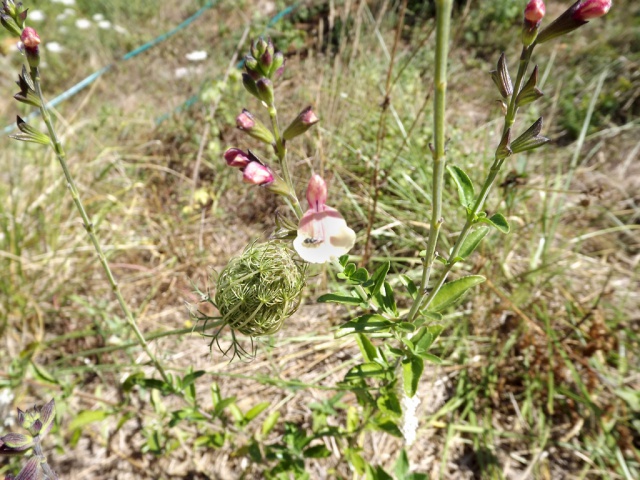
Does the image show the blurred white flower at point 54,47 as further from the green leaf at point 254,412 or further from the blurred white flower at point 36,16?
the green leaf at point 254,412

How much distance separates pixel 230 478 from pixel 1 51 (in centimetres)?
594

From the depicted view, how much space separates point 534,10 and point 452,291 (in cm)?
59

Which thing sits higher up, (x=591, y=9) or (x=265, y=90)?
(x=591, y=9)

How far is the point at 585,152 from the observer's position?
3.24m

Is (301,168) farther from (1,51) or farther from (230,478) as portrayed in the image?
(1,51)

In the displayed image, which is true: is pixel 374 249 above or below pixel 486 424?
above

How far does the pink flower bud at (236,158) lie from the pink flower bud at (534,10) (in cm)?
55

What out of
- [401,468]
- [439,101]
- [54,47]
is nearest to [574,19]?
[439,101]

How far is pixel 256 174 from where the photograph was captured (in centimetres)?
85

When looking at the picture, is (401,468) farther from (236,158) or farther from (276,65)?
(276,65)

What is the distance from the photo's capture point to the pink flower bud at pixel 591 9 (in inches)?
29.7

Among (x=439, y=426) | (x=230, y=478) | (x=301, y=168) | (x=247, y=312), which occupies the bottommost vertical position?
(x=230, y=478)

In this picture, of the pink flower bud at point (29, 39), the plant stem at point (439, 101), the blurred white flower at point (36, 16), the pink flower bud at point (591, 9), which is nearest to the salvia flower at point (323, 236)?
the plant stem at point (439, 101)

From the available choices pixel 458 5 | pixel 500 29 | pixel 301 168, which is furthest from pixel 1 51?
pixel 500 29
